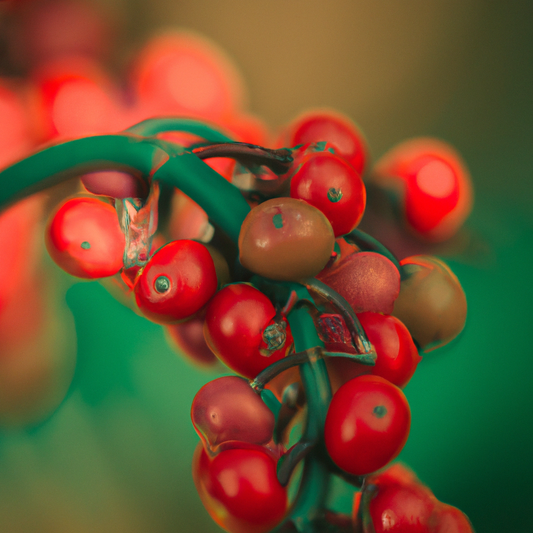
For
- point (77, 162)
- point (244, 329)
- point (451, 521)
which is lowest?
point (451, 521)

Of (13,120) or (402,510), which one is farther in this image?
(13,120)

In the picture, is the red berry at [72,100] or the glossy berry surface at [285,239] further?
the red berry at [72,100]

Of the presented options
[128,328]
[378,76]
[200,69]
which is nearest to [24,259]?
[128,328]

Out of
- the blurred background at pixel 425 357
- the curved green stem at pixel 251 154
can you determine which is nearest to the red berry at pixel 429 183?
the blurred background at pixel 425 357

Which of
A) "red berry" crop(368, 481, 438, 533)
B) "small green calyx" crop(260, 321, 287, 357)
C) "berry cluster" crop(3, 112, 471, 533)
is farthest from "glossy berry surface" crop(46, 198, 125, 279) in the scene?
"red berry" crop(368, 481, 438, 533)

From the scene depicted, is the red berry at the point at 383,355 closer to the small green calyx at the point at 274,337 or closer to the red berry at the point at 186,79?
the small green calyx at the point at 274,337

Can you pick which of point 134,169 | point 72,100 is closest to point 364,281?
point 134,169

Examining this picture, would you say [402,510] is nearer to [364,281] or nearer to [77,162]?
[364,281]
